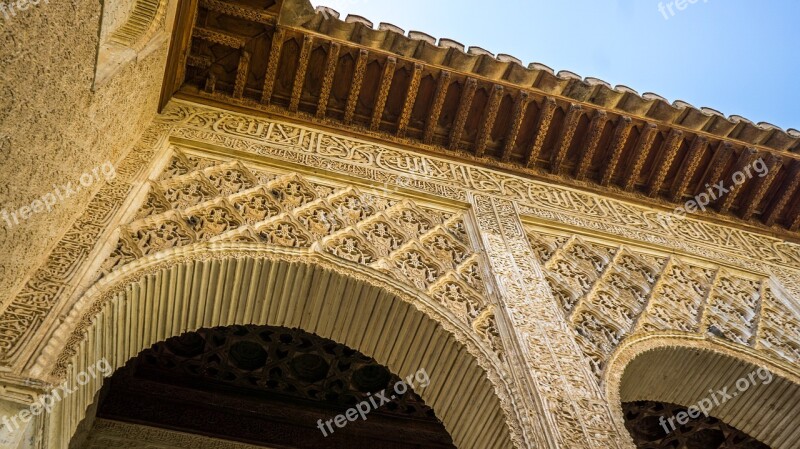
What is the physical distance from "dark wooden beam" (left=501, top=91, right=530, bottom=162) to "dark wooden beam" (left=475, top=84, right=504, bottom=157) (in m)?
0.13

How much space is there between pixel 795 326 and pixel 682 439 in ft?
5.96

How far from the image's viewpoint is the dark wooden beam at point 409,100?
4.62 m

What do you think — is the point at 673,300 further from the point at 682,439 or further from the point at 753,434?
the point at 682,439

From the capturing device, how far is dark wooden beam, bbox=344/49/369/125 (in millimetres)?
4547

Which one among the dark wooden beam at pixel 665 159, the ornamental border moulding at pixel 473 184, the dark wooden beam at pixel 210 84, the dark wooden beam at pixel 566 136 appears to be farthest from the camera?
the dark wooden beam at pixel 665 159

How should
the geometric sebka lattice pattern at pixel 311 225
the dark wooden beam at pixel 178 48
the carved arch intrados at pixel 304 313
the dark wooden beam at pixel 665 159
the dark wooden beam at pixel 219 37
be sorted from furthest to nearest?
the dark wooden beam at pixel 665 159 < the dark wooden beam at pixel 219 37 < the dark wooden beam at pixel 178 48 < the geometric sebka lattice pattern at pixel 311 225 < the carved arch intrados at pixel 304 313

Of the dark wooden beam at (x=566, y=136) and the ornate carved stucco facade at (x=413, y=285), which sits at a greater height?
the dark wooden beam at (x=566, y=136)

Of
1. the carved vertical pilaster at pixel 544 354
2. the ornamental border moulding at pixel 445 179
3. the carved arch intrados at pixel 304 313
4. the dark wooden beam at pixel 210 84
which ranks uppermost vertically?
the dark wooden beam at pixel 210 84

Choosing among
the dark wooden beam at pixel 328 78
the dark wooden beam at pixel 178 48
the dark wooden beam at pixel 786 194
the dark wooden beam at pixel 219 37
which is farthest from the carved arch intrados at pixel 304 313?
the dark wooden beam at pixel 786 194

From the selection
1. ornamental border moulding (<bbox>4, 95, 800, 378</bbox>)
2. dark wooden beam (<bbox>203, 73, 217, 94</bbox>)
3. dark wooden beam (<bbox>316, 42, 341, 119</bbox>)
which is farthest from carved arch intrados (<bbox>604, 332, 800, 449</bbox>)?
dark wooden beam (<bbox>203, 73, 217, 94</bbox>)

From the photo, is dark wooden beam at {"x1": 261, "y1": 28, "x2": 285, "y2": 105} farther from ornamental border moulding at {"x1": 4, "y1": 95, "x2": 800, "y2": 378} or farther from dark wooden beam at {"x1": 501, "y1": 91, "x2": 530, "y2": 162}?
dark wooden beam at {"x1": 501, "y1": 91, "x2": 530, "y2": 162}

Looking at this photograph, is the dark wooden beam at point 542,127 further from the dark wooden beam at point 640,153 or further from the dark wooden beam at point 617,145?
the dark wooden beam at point 640,153

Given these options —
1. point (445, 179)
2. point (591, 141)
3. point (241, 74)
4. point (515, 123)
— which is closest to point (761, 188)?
point (591, 141)

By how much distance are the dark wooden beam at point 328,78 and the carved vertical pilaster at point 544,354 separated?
145 centimetres
